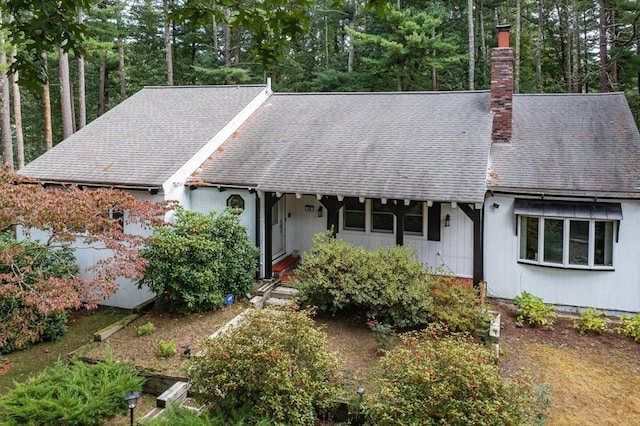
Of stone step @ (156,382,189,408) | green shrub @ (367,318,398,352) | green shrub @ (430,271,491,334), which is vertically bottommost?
stone step @ (156,382,189,408)

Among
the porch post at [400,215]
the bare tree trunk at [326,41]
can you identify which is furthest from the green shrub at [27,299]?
the bare tree trunk at [326,41]

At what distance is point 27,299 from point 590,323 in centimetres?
986

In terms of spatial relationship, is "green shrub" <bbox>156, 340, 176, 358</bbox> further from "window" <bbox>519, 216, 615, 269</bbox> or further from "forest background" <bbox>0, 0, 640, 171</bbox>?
"forest background" <bbox>0, 0, 640, 171</bbox>

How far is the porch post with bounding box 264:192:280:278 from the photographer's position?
36.8 ft

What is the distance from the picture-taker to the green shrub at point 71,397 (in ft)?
18.1

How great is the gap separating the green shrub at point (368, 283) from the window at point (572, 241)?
2859 millimetres

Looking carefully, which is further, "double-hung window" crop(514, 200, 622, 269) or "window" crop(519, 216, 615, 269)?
"window" crop(519, 216, 615, 269)

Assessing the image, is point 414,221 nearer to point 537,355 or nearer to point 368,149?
point 368,149

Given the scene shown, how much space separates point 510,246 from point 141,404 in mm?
7944

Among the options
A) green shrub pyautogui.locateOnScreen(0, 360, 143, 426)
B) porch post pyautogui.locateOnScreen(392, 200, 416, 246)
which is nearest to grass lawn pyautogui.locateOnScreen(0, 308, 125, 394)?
green shrub pyautogui.locateOnScreen(0, 360, 143, 426)

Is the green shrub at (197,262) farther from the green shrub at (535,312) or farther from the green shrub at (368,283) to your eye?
the green shrub at (535,312)

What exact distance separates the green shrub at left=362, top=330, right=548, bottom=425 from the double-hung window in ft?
17.4

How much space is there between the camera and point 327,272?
30.0 ft

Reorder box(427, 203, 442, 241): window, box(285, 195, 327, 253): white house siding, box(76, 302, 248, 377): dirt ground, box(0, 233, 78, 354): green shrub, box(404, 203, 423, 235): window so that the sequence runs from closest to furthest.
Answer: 1. box(0, 233, 78, 354): green shrub
2. box(76, 302, 248, 377): dirt ground
3. box(427, 203, 442, 241): window
4. box(404, 203, 423, 235): window
5. box(285, 195, 327, 253): white house siding
